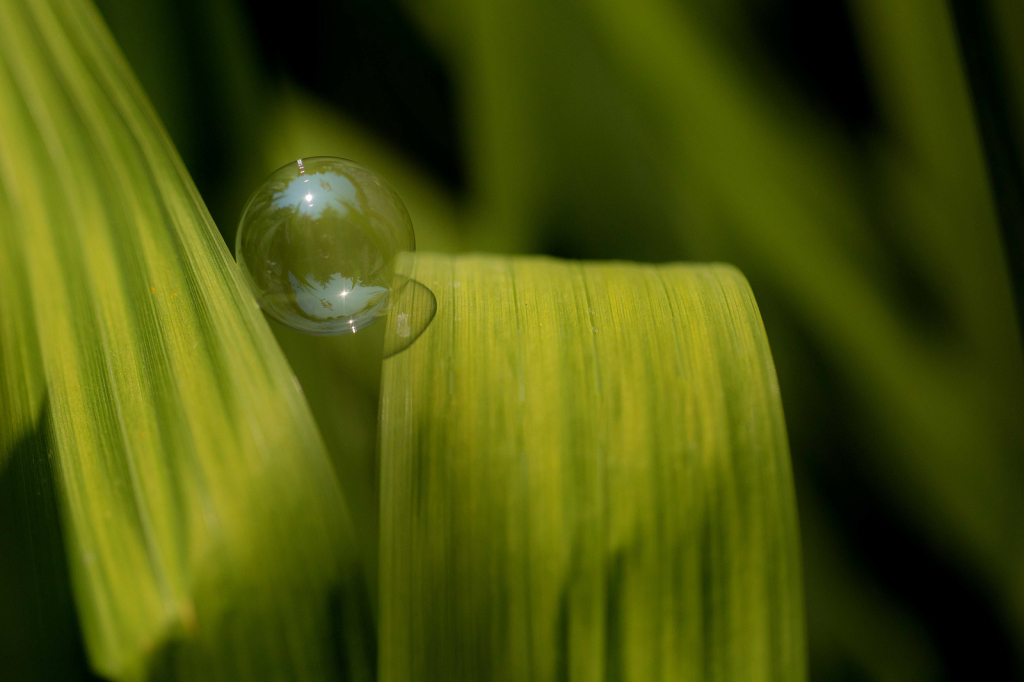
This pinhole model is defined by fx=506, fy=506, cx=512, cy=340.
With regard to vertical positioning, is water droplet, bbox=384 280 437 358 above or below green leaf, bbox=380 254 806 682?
above

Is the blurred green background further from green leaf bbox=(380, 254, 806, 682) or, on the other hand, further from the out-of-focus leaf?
green leaf bbox=(380, 254, 806, 682)

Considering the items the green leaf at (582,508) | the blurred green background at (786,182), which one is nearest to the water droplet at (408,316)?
the green leaf at (582,508)

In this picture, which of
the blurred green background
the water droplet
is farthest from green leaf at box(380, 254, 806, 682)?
the blurred green background

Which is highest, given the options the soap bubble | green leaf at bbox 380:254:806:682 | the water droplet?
the soap bubble

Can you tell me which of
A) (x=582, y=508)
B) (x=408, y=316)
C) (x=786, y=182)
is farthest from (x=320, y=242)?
(x=786, y=182)

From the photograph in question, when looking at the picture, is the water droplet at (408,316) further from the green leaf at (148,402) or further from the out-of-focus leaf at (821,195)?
the out-of-focus leaf at (821,195)

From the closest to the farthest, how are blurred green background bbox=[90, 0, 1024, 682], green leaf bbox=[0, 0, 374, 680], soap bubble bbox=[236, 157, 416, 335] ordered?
green leaf bbox=[0, 0, 374, 680] → soap bubble bbox=[236, 157, 416, 335] → blurred green background bbox=[90, 0, 1024, 682]
